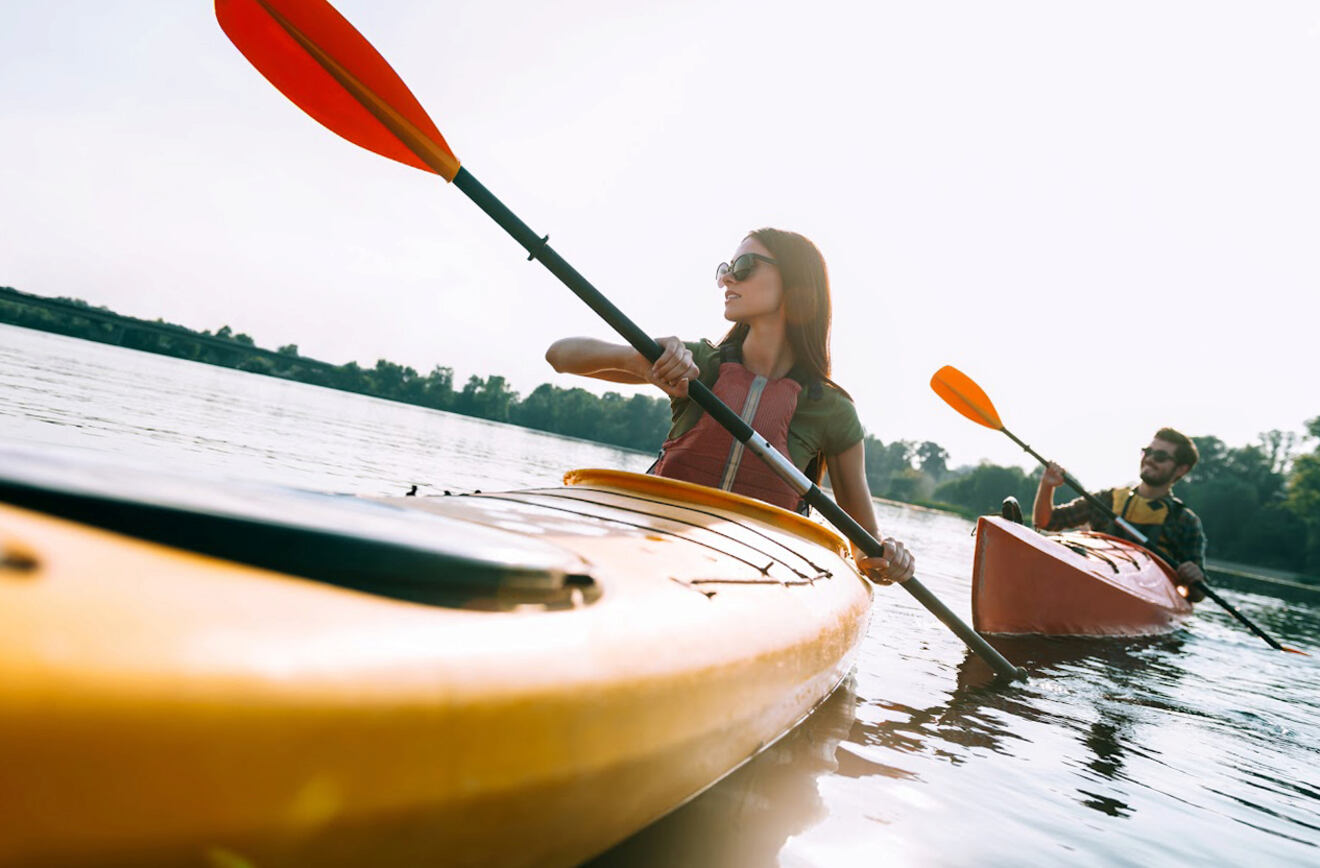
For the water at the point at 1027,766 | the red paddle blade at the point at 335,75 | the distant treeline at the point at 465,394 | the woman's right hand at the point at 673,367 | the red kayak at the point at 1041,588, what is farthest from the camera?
the distant treeline at the point at 465,394

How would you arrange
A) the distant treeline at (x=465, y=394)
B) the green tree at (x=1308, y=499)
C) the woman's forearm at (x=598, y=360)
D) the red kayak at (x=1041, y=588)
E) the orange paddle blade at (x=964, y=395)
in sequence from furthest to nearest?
the distant treeline at (x=465, y=394), the green tree at (x=1308, y=499), the orange paddle blade at (x=964, y=395), the red kayak at (x=1041, y=588), the woman's forearm at (x=598, y=360)

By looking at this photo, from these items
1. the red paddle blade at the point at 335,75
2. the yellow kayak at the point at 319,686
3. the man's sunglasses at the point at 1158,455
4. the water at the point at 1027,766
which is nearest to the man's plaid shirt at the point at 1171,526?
the man's sunglasses at the point at 1158,455

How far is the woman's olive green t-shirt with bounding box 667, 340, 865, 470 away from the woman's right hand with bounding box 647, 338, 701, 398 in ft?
1.11

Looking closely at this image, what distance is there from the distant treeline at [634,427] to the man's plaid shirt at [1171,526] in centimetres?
4185

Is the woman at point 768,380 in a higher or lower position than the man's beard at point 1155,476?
lower

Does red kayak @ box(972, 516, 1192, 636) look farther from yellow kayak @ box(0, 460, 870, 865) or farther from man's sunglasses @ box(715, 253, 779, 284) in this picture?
yellow kayak @ box(0, 460, 870, 865)

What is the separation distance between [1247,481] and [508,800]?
65443 millimetres

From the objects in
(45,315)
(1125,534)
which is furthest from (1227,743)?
(45,315)

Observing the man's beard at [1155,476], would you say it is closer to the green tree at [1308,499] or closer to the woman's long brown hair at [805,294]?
the woman's long brown hair at [805,294]

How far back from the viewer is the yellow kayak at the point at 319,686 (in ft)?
2.43

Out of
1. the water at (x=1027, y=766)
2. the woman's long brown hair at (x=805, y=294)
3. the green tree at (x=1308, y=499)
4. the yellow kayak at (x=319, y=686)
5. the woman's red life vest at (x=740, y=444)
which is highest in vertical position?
the green tree at (x=1308, y=499)

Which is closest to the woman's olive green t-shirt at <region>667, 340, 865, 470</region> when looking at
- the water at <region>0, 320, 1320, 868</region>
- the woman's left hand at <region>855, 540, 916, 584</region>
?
the woman's left hand at <region>855, 540, 916, 584</region>

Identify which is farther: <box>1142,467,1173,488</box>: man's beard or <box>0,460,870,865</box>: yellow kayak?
<box>1142,467,1173,488</box>: man's beard

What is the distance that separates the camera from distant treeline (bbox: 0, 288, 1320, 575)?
41312 mm
